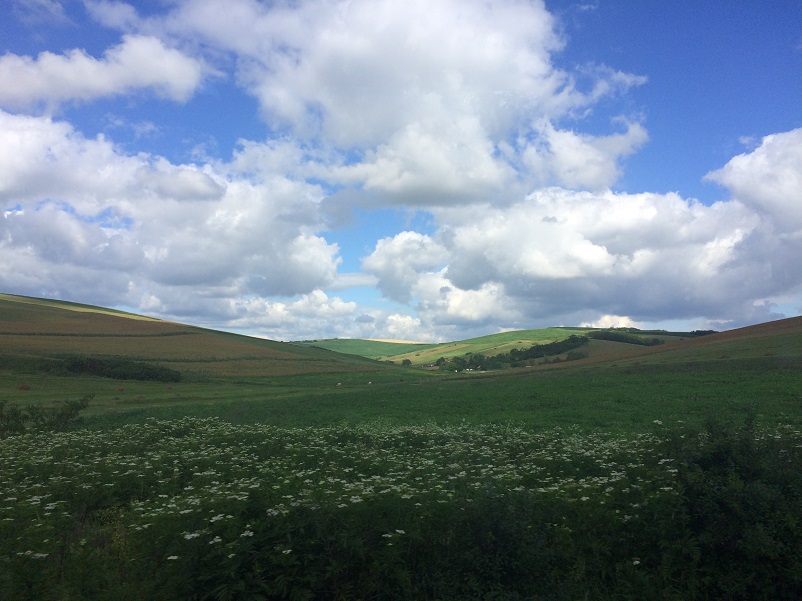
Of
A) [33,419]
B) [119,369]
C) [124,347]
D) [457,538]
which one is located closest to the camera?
[457,538]

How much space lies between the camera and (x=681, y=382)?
35.5m

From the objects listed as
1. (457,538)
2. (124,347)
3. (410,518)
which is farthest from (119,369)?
(457,538)

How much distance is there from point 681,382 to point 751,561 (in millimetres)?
30908

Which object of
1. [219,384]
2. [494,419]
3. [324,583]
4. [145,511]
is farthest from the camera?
[219,384]

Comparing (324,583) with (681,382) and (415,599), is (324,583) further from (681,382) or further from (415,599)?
(681,382)

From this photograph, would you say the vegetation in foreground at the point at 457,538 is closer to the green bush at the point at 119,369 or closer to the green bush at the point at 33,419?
the green bush at the point at 33,419

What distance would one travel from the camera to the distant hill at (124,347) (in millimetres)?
63884

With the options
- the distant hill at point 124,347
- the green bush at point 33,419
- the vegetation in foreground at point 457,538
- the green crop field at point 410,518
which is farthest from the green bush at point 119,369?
the vegetation in foreground at point 457,538

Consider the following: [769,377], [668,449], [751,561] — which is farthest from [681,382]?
[751,561]

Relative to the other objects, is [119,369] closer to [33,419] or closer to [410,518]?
[33,419]

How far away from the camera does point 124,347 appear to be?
3004 inches

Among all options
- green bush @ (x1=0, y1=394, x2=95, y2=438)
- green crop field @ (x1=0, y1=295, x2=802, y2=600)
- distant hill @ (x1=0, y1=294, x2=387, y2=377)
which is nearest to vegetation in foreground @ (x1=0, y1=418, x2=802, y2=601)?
green crop field @ (x1=0, y1=295, x2=802, y2=600)

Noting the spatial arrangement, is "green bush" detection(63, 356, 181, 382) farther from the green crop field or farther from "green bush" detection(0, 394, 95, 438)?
the green crop field

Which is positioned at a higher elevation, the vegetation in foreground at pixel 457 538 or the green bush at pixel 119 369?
the vegetation in foreground at pixel 457 538
